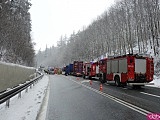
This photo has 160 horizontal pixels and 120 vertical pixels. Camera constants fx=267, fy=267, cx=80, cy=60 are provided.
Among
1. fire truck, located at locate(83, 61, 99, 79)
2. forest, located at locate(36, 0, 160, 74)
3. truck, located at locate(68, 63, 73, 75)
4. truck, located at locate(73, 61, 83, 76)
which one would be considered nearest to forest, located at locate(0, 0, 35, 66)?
fire truck, located at locate(83, 61, 99, 79)

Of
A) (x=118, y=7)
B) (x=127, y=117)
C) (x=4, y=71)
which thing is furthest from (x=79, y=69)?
(x=127, y=117)

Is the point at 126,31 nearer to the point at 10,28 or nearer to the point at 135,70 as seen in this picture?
the point at 10,28

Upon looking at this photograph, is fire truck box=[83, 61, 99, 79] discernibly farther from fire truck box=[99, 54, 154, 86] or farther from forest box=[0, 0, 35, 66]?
fire truck box=[99, 54, 154, 86]

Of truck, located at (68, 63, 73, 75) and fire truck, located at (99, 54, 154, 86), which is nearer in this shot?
fire truck, located at (99, 54, 154, 86)

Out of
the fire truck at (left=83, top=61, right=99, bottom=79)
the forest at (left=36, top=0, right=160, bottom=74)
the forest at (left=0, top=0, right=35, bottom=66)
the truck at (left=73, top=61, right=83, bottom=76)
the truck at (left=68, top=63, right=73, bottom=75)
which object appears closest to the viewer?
the forest at (left=0, top=0, right=35, bottom=66)

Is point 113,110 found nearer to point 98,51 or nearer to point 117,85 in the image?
point 117,85

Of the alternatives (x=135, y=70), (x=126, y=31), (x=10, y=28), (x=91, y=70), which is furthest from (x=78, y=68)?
(x=135, y=70)

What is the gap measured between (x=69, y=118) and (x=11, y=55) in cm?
3737

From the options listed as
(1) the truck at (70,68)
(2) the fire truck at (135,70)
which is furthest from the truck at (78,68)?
(2) the fire truck at (135,70)

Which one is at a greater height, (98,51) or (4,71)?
(98,51)

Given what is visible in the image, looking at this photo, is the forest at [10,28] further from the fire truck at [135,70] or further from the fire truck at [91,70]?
the fire truck at [135,70]

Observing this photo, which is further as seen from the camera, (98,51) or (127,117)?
(98,51)

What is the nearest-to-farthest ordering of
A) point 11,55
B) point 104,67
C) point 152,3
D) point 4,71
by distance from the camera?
point 4,71
point 104,67
point 11,55
point 152,3

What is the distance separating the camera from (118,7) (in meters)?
63.3
